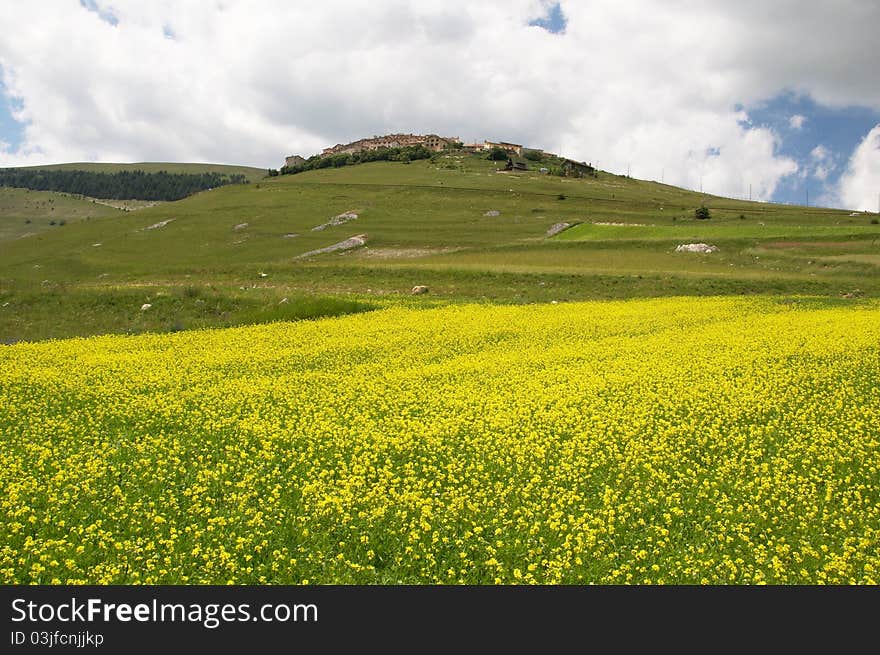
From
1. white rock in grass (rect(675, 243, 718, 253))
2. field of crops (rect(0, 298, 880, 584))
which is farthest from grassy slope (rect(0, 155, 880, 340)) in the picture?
field of crops (rect(0, 298, 880, 584))

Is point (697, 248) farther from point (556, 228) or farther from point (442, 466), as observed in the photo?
point (442, 466)

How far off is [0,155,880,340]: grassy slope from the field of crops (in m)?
17.2

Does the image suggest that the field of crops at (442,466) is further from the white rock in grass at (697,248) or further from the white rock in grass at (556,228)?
the white rock in grass at (556,228)

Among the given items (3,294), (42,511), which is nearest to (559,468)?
(42,511)

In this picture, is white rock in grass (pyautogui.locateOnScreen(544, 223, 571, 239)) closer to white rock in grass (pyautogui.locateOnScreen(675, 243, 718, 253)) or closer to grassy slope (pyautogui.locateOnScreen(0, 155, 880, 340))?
grassy slope (pyautogui.locateOnScreen(0, 155, 880, 340))

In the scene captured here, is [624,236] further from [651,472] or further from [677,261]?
[651,472]

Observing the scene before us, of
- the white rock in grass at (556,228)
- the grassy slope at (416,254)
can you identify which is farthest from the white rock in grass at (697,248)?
the white rock in grass at (556,228)

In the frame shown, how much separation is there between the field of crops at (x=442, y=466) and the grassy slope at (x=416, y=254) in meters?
17.2

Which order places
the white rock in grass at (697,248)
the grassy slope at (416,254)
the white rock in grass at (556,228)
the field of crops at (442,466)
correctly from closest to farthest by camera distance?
1. the field of crops at (442,466)
2. the grassy slope at (416,254)
3. the white rock in grass at (697,248)
4. the white rock in grass at (556,228)

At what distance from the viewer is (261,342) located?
90.8ft

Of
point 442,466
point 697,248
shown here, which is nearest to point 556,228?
point 697,248

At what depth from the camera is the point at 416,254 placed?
68.2 metres

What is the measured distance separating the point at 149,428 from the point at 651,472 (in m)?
12.4

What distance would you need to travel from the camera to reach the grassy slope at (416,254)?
1661 inches
